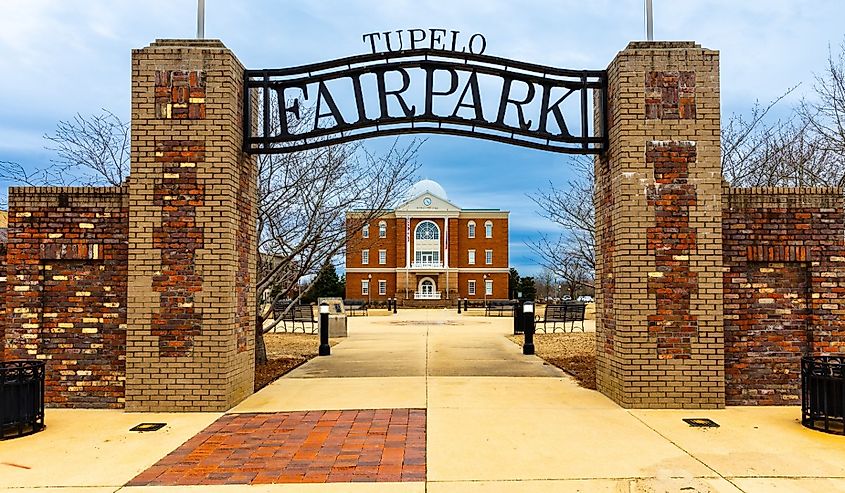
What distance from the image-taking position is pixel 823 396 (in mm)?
7023

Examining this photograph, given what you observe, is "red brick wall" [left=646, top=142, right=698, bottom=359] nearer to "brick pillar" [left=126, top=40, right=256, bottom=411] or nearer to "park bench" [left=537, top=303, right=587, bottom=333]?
"brick pillar" [left=126, top=40, right=256, bottom=411]

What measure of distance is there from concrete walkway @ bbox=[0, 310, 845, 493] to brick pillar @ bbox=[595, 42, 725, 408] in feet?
1.56

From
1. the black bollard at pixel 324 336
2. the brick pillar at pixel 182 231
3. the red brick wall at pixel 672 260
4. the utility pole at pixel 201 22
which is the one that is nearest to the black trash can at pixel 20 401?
the brick pillar at pixel 182 231

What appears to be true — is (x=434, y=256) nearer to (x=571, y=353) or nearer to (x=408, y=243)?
(x=408, y=243)

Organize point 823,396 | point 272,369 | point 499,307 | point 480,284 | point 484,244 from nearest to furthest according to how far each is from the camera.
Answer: point 823,396
point 272,369
point 499,307
point 484,244
point 480,284

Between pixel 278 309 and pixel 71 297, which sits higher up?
pixel 71 297

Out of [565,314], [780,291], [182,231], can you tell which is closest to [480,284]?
[565,314]

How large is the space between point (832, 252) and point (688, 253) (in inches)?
75.4

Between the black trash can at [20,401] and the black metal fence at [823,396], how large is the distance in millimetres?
8192

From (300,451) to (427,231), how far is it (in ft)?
181

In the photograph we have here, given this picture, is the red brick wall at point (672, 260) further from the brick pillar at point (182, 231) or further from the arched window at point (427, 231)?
the arched window at point (427, 231)

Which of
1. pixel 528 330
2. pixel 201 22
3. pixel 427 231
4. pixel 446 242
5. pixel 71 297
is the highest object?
pixel 427 231

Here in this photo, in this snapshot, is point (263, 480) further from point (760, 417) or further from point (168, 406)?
point (760, 417)

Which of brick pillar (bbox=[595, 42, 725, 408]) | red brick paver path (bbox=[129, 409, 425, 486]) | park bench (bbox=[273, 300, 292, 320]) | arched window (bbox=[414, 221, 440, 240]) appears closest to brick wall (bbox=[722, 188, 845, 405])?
brick pillar (bbox=[595, 42, 725, 408])
